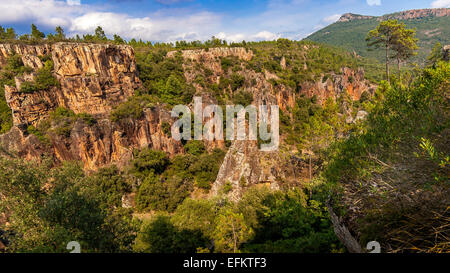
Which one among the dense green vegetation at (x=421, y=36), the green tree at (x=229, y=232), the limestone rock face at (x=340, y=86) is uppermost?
the dense green vegetation at (x=421, y=36)

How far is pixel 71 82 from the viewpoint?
31781 millimetres

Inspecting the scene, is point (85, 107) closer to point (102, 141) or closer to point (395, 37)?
point (102, 141)

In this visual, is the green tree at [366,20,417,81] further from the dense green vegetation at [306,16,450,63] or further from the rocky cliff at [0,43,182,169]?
the dense green vegetation at [306,16,450,63]

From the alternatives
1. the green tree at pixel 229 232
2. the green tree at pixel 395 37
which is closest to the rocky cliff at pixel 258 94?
the green tree at pixel 229 232

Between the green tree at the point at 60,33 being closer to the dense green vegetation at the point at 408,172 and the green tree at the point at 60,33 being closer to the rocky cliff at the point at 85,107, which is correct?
the rocky cliff at the point at 85,107

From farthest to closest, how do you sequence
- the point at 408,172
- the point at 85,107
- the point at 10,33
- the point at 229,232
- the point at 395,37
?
1. the point at 10,33
2. the point at 85,107
3. the point at 395,37
4. the point at 229,232
5. the point at 408,172

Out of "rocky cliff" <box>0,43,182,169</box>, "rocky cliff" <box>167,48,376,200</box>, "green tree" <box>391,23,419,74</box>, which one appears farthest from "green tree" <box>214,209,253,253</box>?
"rocky cliff" <box>0,43,182,169</box>

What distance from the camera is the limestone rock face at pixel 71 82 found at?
95.9 ft

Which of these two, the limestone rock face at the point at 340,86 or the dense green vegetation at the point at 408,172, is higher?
the limestone rock face at the point at 340,86

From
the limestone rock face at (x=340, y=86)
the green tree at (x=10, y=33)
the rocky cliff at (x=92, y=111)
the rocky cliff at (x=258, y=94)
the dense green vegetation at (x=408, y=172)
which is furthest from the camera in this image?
the limestone rock face at (x=340, y=86)

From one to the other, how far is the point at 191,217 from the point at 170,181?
654 inches

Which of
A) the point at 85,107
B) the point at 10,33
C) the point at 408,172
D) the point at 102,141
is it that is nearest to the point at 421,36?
the point at 408,172

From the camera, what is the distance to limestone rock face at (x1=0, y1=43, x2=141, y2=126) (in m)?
29.2

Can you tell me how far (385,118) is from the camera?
28.1 feet
